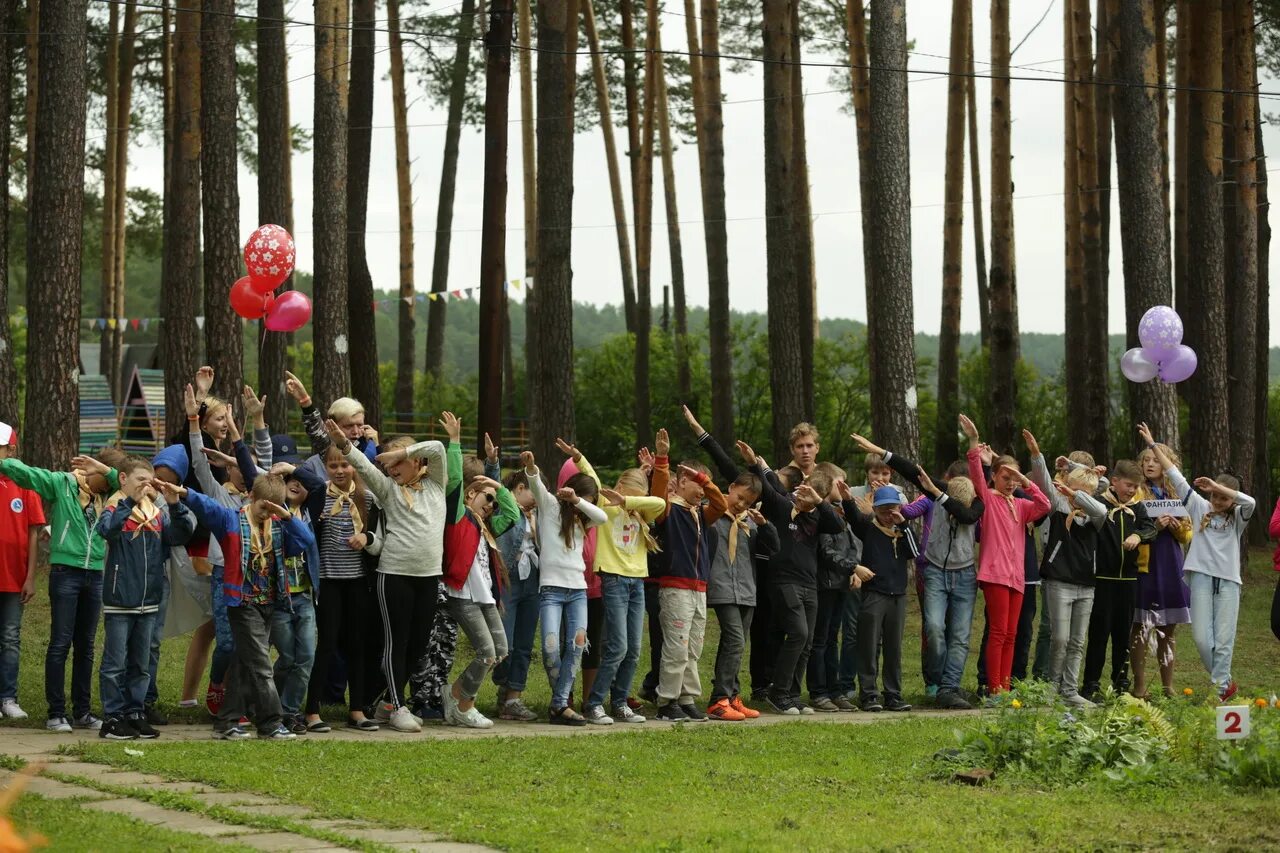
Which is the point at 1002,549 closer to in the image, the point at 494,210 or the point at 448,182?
the point at 494,210

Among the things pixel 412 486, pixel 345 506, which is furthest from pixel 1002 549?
pixel 345 506

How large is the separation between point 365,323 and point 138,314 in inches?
2510

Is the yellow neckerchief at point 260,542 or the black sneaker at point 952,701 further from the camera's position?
the black sneaker at point 952,701

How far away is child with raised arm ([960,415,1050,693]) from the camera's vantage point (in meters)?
12.5

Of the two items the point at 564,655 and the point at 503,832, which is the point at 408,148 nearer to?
the point at 564,655

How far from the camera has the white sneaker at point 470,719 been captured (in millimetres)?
10633

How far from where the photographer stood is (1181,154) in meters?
29.6

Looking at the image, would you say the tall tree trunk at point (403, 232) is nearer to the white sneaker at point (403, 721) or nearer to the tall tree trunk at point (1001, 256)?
the tall tree trunk at point (1001, 256)

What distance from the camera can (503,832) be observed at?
678cm

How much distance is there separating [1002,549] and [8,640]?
23.3 feet

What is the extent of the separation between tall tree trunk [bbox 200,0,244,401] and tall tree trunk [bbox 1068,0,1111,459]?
15117 millimetres

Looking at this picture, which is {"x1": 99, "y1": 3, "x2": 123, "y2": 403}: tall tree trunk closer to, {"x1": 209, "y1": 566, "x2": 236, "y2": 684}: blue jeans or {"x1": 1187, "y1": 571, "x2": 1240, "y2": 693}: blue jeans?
{"x1": 209, "y1": 566, "x2": 236, "y2": 684}: blue jeans

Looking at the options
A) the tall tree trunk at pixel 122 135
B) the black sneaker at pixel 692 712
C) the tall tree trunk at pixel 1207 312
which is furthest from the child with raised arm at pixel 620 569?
the tall tree trunk at pixel 122 135

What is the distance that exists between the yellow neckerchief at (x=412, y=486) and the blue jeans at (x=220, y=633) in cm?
121
